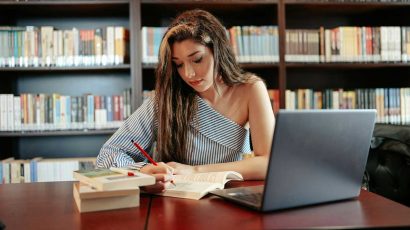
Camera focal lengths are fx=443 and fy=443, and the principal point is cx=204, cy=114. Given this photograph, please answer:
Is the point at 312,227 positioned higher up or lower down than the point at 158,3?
lower down

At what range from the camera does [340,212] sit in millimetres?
898

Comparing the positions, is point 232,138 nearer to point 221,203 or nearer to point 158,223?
point 221,203

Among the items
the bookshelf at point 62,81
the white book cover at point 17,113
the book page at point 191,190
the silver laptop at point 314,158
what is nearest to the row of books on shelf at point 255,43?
the bookshelf at point 62,81

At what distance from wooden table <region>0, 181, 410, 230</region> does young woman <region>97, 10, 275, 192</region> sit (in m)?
0.49

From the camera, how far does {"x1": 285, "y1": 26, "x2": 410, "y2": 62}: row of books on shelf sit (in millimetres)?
2761

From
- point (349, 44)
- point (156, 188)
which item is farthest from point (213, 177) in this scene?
point (349, 44)

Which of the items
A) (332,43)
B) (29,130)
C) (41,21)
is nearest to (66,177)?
(29,130)

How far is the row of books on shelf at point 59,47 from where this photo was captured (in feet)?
8.61

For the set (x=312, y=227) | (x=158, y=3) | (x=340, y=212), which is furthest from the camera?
(x=158, y=3)

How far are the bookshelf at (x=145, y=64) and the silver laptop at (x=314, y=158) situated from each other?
1.77m

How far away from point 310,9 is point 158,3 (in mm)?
1010

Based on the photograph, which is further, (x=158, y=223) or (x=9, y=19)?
(x=9, y=19)

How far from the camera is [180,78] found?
1.65 m

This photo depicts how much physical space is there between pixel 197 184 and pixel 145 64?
1616mm
